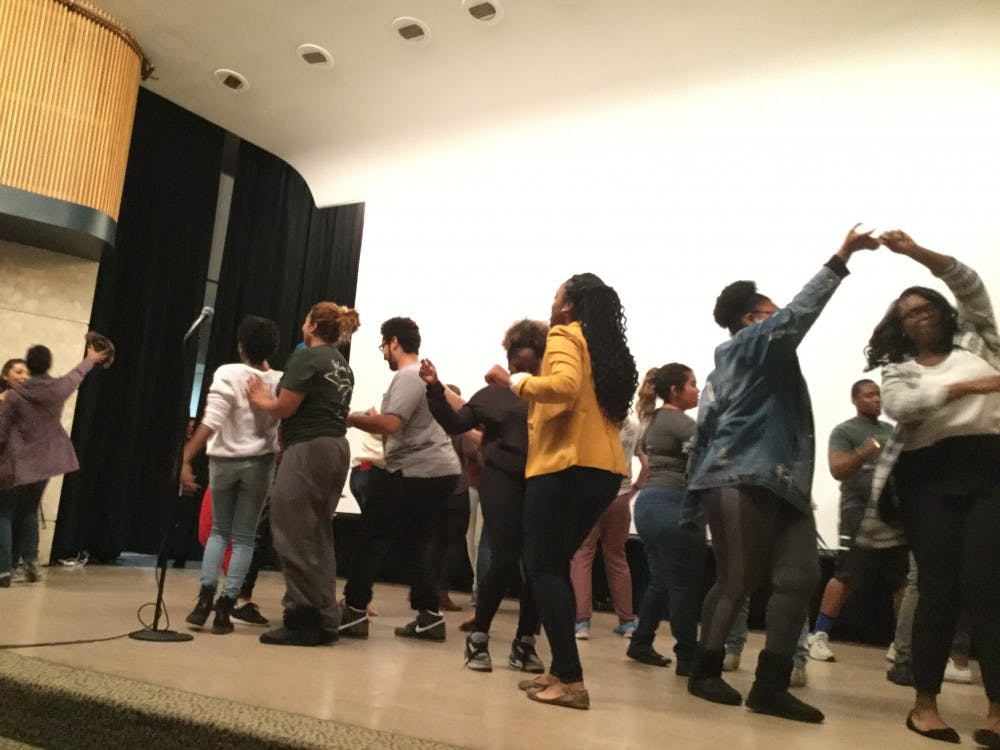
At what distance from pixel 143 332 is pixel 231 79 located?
6.91 feet

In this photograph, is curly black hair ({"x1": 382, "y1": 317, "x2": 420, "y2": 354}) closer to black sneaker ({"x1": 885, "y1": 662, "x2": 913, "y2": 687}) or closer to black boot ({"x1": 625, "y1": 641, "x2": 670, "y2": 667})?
black boot ({"x1": 625, "y1": 641, "x2": 670, "y2": 667})

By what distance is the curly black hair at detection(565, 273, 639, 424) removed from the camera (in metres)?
2.38

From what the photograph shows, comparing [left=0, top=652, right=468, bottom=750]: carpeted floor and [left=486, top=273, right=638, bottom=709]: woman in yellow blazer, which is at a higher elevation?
[left=486, top=273, right=638, bottom=709]: woman in yellow blazer

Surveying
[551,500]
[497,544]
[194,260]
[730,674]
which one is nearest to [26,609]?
[497,544]

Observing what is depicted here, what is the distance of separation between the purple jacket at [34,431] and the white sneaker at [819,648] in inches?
153

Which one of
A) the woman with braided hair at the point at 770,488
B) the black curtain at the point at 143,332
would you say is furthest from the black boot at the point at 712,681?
the black curtain at the point at 143,332

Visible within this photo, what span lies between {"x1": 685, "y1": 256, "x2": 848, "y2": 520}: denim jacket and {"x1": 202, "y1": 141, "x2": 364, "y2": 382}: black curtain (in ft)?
16.7

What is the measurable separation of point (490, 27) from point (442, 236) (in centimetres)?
173

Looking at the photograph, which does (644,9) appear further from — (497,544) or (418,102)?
(497,544)

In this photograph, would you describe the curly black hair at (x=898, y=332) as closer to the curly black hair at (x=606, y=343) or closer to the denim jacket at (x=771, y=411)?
the denim jacket at (x=771, y=411)

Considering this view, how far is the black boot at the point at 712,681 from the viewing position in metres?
2.50

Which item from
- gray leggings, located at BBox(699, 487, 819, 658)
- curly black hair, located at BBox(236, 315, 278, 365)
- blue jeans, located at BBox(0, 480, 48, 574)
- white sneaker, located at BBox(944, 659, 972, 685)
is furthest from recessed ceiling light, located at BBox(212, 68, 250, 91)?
white sneaker, located at BBox(944, 659, 972, 685)

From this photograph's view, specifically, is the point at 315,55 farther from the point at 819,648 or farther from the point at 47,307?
the point at 819,648

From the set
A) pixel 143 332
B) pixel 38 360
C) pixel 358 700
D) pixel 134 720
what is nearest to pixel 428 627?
pixel 358 700
